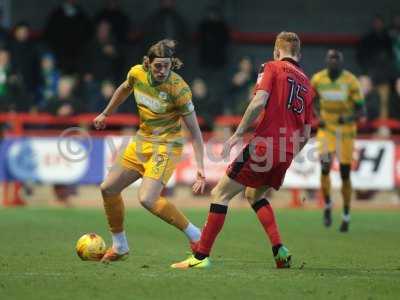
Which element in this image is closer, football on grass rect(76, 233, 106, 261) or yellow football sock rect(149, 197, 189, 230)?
yellow football sock rect(149, 197, 189, 230)

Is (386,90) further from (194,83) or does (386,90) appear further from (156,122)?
(156,122)

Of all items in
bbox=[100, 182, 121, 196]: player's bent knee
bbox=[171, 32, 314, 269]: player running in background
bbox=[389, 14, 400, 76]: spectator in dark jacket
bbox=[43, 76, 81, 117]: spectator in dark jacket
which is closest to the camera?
bbox=[171, 32, 314, 269]: player running in background

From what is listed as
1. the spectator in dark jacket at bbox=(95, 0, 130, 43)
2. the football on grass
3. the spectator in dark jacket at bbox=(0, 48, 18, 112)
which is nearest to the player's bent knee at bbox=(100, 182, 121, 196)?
the football on grass

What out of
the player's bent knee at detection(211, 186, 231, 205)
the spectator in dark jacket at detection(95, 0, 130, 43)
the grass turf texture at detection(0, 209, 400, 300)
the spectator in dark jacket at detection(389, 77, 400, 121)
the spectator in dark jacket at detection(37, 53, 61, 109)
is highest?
the spectator in dark jacket at detection(95, 0, 130, 43)

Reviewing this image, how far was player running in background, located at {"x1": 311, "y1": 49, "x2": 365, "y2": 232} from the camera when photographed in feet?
52.9

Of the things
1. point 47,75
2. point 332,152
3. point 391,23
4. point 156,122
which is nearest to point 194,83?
point 47,75

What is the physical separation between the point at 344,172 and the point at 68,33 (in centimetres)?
782

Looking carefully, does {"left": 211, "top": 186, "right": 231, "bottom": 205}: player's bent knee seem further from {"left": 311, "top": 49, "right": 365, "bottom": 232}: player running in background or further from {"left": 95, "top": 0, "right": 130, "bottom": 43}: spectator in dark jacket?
{"left": 95, "top": 0, "right": 130, "bottom": 43}: spectator in dark jacket

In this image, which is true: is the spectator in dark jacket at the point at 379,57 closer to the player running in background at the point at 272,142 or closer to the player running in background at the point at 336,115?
the player running in background at the point at 336,115

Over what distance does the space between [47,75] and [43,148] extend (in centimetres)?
237

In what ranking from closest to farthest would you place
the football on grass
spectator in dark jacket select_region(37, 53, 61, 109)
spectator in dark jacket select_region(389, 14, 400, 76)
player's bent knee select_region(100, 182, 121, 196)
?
player's bent knee select_region(100, 182, 121, 196) < the football on grass < spectator in dark jacket select_region(37, 53, 61, 109) < spectator in dark jacket select_region(389, 14, 400, 76)

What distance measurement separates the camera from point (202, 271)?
10.3 m

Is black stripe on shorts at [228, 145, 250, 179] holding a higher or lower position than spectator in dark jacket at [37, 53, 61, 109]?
lower

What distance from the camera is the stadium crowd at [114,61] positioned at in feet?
69.1
